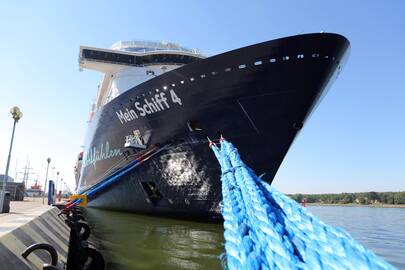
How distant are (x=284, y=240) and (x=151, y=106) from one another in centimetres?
1028

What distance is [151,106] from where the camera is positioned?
39.7 feet

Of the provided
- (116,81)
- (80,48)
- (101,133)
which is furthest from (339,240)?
(80,48)

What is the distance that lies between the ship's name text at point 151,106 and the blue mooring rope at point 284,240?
27.8 feet

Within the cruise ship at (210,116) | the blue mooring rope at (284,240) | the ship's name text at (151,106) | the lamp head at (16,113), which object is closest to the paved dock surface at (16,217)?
the blue mooring rope at (284,240)

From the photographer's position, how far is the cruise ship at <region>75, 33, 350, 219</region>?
9.91 metres

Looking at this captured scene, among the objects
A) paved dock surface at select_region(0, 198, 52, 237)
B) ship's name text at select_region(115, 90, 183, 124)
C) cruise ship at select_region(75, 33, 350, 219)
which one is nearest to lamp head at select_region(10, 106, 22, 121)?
cruise ship at select_region(75, 33, 350, 219)

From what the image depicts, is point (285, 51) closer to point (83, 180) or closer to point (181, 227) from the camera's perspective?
point (181, 227)

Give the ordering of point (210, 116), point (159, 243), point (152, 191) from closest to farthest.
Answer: point (159, 243) < point (210, 116) < point (152, 191)

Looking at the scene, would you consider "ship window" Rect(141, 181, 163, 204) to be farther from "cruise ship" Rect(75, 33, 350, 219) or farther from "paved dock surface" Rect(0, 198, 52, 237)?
"paved dock surface" Rect(0, 198, 52, 237)

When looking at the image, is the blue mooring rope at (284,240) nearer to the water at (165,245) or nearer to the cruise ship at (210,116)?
the water at (165,245)

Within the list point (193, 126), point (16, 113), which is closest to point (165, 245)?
point (193, 126)

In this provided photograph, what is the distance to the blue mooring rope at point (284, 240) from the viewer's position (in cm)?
178

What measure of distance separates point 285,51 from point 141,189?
7693 mm

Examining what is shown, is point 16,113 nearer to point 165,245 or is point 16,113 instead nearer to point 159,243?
point 159,243
